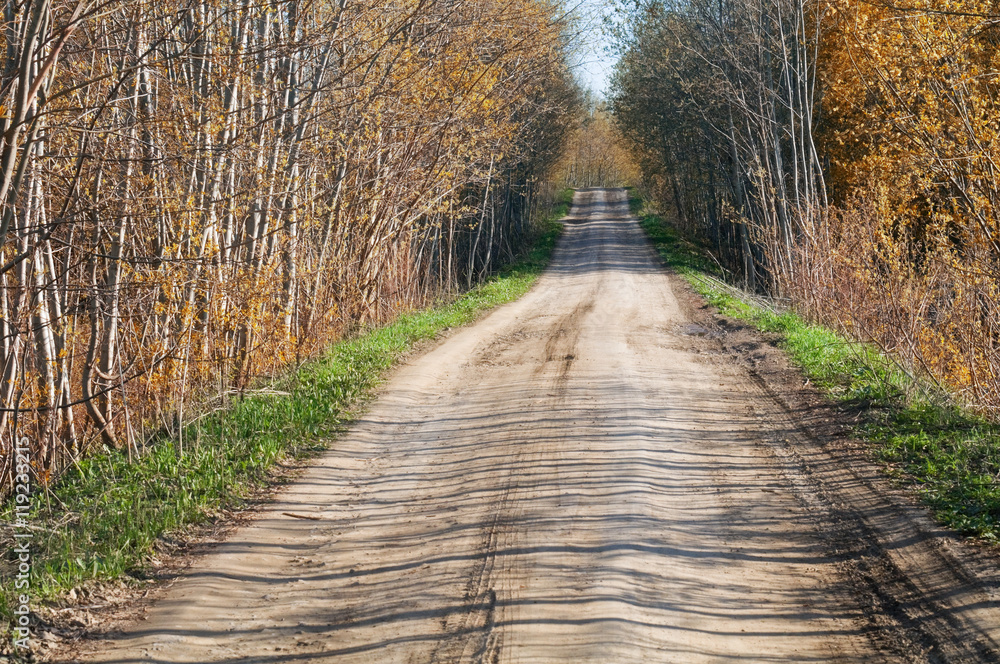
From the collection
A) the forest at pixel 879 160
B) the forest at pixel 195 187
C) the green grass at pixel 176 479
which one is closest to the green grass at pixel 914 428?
the forest at pixel 879 160

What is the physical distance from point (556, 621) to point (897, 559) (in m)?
2.17

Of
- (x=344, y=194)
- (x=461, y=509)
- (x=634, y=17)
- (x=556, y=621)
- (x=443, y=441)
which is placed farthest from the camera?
(x=634, y=17)

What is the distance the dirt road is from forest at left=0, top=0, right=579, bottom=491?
82.1 inches

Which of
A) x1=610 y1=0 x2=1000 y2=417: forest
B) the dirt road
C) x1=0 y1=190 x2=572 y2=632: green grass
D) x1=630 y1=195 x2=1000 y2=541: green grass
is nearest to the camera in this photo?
the dirt road

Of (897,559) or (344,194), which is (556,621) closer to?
(897,559)

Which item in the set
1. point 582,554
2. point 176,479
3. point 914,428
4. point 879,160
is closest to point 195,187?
point 176,479

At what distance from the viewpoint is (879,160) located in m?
12.5

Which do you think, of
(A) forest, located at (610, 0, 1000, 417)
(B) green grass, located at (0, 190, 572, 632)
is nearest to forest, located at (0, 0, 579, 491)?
(B) green grass, located at (0, 190, 572, 632)

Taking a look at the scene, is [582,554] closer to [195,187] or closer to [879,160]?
[195,187]

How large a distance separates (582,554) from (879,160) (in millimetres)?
9827

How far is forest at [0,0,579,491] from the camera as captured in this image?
6.25 metres

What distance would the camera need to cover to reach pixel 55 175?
7160mm

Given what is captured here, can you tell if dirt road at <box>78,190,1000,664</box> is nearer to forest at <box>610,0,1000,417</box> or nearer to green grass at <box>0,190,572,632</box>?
green grass at <box>0,190,572,632</box>

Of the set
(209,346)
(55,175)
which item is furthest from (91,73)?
(209,346)
